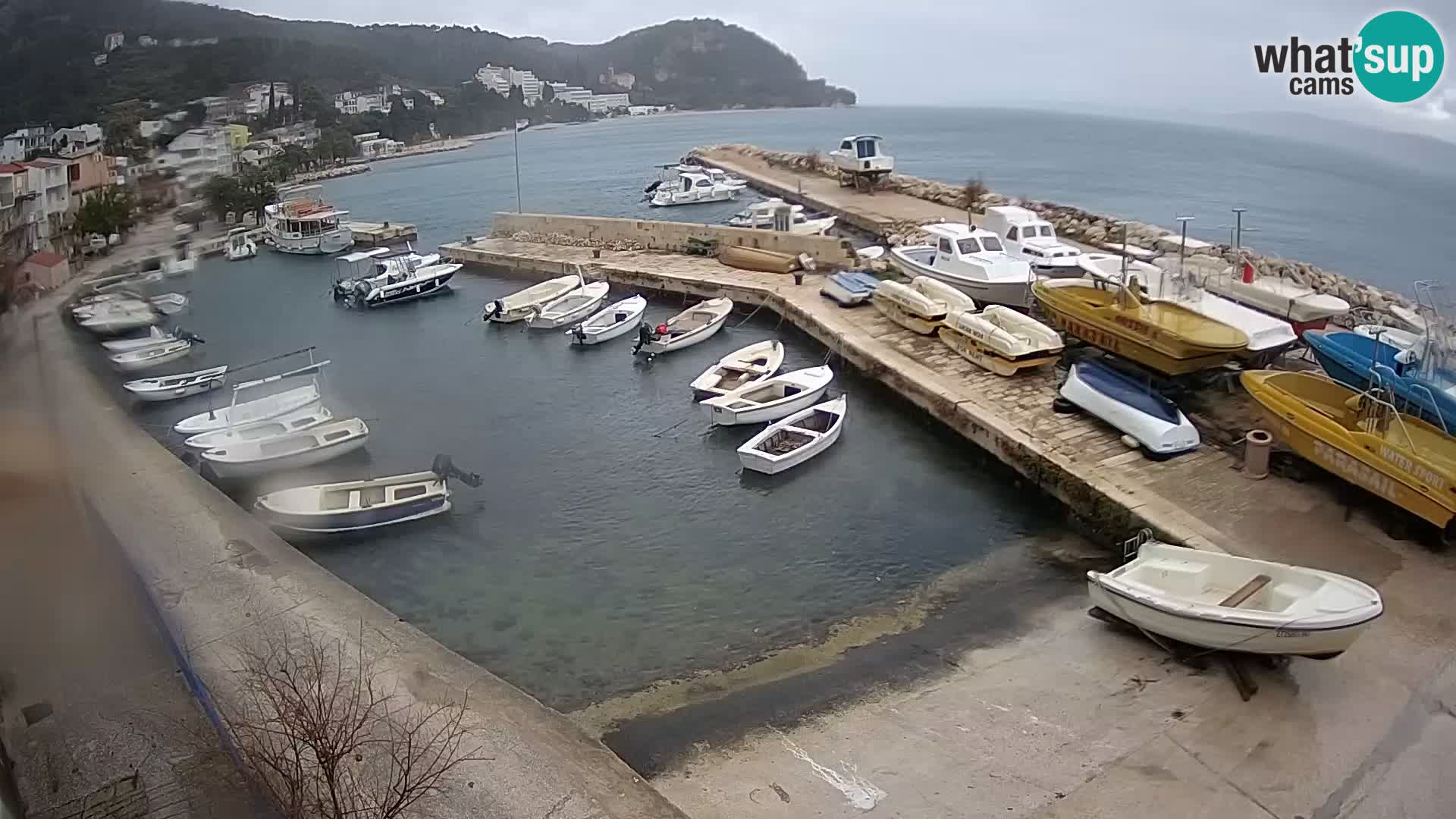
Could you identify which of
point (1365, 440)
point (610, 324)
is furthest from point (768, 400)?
point (1365, 440)

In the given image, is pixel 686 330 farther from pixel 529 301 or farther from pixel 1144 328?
pixel 1144 328

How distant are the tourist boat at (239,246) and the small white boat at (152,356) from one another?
57.1 inches

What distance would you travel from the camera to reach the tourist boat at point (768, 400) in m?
13.6

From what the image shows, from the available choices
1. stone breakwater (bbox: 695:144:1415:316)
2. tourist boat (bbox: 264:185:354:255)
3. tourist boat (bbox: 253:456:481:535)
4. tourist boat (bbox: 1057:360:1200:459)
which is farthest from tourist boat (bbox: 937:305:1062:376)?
tourist boat (bbox: 264:185:354:255)

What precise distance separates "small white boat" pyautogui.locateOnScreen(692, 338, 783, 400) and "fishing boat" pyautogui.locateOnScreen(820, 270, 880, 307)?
2481mm

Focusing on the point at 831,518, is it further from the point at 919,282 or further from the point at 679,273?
the point at 679,273

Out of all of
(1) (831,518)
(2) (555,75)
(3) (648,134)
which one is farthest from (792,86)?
(1) (831,518)

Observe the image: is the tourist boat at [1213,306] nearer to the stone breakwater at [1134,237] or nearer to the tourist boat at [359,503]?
the stone breakwater at [1134,237]

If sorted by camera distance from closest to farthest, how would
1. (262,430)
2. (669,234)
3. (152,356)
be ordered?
(152,356) < (262,430) < (669,234)

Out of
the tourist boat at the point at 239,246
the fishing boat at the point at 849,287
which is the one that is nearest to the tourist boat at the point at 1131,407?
the fishing boat at the point at 849,287

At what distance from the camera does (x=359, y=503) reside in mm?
11250

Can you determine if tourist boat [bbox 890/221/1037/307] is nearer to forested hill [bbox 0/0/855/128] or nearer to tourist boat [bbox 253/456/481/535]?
tourist boat [bbox 253/456/481/535]

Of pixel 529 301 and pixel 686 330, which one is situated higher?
pixel 529 301

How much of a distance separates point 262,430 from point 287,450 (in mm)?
682
